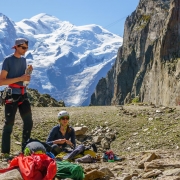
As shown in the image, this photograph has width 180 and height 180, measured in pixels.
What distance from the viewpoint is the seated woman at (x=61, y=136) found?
382 inches

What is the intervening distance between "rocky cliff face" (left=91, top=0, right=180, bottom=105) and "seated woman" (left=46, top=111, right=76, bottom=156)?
118ft

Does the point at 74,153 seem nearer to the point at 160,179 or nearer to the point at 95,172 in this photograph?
the point at 95,172

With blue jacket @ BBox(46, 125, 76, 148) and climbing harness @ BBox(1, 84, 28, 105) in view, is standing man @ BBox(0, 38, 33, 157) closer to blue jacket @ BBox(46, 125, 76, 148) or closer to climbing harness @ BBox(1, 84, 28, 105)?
climbing harness @ BBox(1, 84, 28, 105)

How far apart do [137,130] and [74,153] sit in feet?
22.3

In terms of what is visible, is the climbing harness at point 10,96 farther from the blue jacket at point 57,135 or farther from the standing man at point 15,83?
the blue jacket at point 57,135

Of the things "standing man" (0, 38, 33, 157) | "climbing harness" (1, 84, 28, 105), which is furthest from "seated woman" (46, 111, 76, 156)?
"climbing harness" (1, 84, 28, 105)

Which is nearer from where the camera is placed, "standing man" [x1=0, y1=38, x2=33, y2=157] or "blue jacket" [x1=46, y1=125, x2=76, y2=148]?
"standing man" [x1=0, y1=38, x2=33, y2=157]

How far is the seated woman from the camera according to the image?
9.71 meters

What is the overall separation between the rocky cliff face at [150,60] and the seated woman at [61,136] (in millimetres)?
35835

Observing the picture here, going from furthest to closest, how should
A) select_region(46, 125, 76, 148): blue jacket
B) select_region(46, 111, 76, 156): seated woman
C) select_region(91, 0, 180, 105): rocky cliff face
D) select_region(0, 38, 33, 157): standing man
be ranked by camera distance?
select_region(91, 0, 180, 105): rocky cliff face, select_region(46, 125, 76, 148): blue jacket, select_region(46, 111, 76, 156): seated woman, select_region(0, 38, 33, 157): standing man

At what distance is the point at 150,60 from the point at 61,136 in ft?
236

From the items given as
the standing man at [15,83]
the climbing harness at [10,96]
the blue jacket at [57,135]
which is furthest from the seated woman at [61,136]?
the climbing harness at [10,96]

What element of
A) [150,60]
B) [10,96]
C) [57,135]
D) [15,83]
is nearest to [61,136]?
[57,135]

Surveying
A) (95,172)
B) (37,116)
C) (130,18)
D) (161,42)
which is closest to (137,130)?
(37,116)
